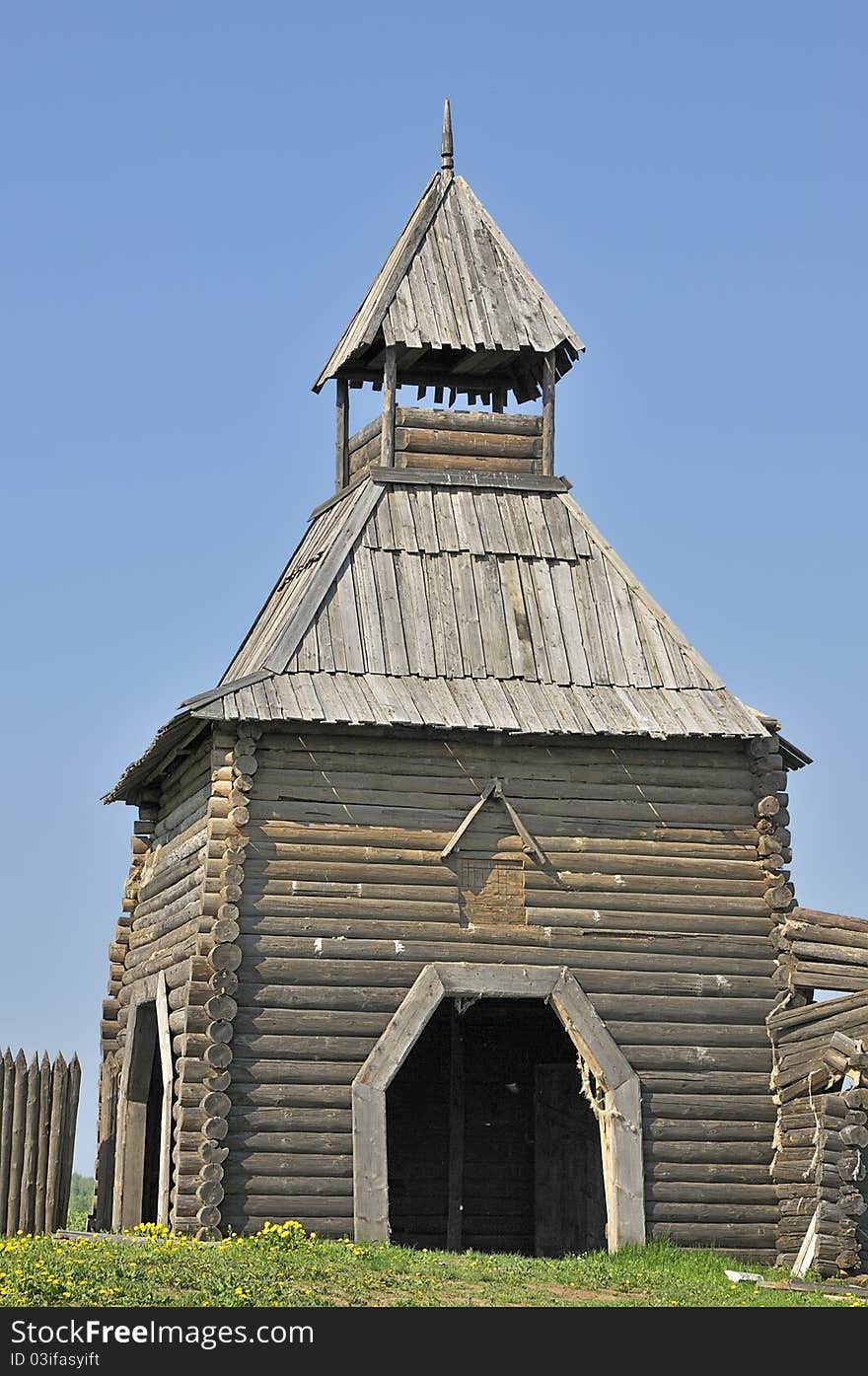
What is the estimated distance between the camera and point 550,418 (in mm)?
29000

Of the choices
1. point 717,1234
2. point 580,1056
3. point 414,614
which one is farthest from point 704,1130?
point 414,614

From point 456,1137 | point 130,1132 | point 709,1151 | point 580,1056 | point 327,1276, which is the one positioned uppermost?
point 580,1056

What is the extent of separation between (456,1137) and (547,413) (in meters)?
9.87

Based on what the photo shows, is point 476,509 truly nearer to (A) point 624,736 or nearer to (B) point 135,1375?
(A) point 624,736

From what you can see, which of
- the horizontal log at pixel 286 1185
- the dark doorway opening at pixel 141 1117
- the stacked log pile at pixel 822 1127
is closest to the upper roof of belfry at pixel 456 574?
the dark doorway opening at pixel 141 1117

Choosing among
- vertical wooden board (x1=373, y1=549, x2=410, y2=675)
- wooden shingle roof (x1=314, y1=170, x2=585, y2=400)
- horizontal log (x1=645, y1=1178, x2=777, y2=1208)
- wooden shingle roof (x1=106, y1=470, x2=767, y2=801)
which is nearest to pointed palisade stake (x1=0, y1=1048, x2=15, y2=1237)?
wooden shingle roof (x1=106, y1=470, x2=767, y2=801)

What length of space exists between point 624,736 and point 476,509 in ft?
13.7

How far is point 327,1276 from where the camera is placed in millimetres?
19234

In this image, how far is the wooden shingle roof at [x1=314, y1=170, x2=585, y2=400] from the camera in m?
28.6

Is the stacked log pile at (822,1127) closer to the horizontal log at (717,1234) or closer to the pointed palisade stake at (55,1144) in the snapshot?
the horizontal log at (717,1234)

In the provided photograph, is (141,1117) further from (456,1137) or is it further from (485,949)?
(485,949)

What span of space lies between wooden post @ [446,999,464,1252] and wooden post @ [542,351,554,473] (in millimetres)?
7440

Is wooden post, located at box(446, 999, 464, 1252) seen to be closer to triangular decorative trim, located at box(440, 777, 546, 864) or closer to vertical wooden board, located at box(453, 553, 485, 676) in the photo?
triangular decorative trim, located at box(440, 777, 546, 864)

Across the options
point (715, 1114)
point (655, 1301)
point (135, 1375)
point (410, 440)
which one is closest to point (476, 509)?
point (410, 440)
